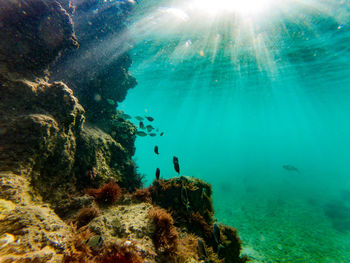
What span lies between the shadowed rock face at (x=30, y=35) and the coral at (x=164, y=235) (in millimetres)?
4544

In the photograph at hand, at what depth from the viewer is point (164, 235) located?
2990 mm

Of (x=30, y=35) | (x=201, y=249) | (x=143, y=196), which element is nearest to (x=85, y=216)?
(x=143, y=196)

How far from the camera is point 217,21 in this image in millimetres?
12320

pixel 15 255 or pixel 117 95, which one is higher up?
pixel 117 95

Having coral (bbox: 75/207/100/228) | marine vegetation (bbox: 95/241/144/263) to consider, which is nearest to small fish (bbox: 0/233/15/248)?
marine vegetation (bbox: 95/241/144/263)

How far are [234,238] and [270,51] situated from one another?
18034 mm

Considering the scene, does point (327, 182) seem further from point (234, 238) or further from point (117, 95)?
point (117, 95)

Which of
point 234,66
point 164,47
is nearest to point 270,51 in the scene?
point 234,66

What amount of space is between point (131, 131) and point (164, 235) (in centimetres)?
633

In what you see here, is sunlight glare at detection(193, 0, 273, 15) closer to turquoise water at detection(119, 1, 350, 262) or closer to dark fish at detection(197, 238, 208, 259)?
turquoise water at detection(119, 1, 350, 262)

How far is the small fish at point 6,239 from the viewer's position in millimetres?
1762

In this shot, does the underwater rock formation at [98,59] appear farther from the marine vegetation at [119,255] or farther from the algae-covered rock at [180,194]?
the marine vegetation at [119,255]

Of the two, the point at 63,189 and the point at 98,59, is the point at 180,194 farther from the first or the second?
the point at 98,59

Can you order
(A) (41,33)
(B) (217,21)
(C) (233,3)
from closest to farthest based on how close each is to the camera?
(A) (41,33)
(C) (233,3)
(B) (217,21)
